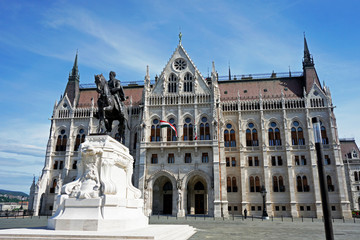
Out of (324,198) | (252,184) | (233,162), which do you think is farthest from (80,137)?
(324,198)

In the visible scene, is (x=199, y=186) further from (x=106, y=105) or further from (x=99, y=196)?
(x=99, y=196)

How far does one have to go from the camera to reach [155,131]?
44.4 m

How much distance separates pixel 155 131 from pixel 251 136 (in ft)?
52.7

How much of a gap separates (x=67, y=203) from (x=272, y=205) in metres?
37.0

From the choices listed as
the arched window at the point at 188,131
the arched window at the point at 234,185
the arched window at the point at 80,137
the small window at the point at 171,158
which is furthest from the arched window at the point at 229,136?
the arched window at the point at 80,137

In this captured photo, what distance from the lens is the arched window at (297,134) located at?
146ft

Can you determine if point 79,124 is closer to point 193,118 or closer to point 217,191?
point 193,118

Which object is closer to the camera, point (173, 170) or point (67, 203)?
point (67, 203)

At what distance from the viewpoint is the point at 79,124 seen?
163 ft

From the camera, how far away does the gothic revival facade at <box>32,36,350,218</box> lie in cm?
4116

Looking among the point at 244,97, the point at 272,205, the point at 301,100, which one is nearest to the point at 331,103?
the point at 301,100

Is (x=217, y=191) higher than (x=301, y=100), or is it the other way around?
(x=301, y=100)

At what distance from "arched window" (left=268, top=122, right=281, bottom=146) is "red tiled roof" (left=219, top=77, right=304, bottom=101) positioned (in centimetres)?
576

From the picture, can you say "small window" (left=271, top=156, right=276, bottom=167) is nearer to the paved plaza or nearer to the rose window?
the paved plaza
